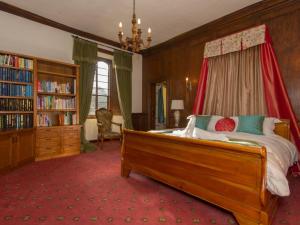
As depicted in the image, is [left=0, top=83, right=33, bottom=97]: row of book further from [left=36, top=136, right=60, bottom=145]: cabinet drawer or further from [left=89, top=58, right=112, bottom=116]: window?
[left=89, top=58, right=112, bottom=116]: window

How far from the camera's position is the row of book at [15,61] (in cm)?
351

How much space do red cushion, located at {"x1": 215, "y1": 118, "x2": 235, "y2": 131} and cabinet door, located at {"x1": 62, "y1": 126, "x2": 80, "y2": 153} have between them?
305 centimetres

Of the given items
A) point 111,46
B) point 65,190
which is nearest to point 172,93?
point 111,46

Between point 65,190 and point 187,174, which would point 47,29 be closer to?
point 65,190

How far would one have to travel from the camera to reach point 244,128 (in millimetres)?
3322

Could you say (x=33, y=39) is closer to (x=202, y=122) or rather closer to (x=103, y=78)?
(x=103, y=78)

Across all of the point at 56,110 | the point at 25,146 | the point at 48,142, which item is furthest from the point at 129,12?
the point at 25,146

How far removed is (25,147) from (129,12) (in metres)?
3.31

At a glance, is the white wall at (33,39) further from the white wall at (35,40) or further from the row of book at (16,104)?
the row of book at (16,104)

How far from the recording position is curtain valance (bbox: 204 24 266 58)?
365cm

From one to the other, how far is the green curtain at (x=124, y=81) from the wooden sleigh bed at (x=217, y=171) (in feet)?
10.8

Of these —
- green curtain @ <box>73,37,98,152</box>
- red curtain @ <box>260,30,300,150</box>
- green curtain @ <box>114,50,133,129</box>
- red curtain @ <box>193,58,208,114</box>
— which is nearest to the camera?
red curtain @ <box>260,30,300,150</box>

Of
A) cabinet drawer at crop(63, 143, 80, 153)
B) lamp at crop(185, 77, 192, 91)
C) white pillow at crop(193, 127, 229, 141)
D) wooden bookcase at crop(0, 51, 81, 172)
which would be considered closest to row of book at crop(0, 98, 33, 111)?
wooden bookcase at crop(0, 51, 81, 172)

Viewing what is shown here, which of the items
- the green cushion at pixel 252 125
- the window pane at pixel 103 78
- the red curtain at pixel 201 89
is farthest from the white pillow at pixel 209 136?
the window pane at pixel 103 78
